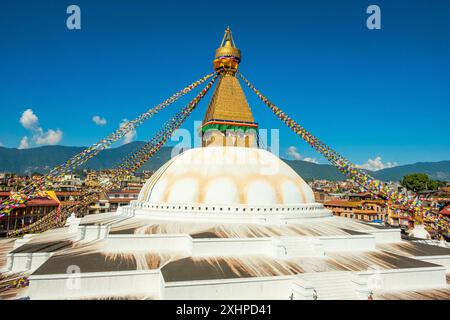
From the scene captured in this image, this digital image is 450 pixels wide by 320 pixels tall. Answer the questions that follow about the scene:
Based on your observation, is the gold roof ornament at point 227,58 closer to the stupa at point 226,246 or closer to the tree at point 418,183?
the stupa at point 226,246

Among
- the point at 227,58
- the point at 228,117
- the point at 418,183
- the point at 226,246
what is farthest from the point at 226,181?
the point at 418,183

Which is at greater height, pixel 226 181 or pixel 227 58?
pixel 227 58

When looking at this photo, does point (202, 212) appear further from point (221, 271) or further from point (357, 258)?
point (357, 258)

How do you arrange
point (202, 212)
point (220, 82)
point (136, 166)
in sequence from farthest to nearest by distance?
point (220, 82)
point (136, 166)
point (202, 212)

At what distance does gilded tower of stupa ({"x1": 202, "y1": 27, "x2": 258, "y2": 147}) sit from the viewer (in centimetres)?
1869

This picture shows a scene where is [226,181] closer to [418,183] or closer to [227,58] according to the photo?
[227,58]

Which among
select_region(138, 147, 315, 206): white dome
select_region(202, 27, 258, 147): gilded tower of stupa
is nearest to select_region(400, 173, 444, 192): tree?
select_region(138, 147, 315, 206): white dome

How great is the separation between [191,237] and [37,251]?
20.0 ft

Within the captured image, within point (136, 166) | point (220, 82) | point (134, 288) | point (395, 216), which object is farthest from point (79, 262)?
point (395, 216)

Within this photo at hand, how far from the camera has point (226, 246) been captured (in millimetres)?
11547

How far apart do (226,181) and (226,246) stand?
13.8 feet

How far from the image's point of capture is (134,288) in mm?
9438

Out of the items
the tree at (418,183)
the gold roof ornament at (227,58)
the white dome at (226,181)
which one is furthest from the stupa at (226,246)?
the tree at (418,183)

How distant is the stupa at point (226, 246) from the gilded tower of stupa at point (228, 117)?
68mm
